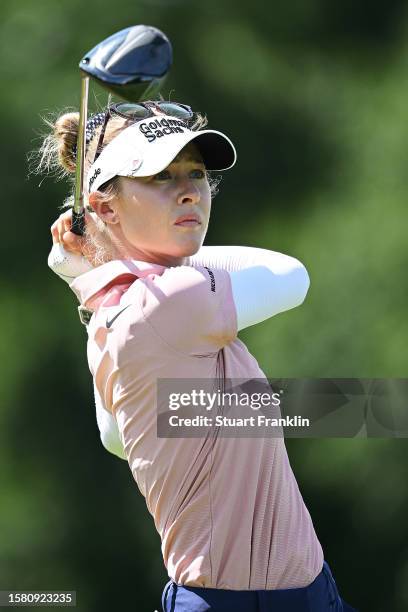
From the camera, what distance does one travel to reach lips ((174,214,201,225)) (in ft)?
6.75

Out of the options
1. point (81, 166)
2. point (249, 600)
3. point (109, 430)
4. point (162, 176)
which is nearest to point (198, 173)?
point (162, 176)

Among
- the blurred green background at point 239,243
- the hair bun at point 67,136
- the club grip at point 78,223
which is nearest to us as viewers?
the club grip at point 78,223

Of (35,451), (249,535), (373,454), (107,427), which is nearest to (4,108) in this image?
(35,451)

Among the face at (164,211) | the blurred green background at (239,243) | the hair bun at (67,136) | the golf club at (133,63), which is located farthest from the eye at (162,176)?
the blurred green background at (239,243)

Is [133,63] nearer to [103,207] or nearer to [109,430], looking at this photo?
[103,207]

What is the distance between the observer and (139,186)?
6.79ft

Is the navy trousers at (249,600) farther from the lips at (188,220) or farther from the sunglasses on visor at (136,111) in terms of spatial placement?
the sunglasses on visor at (136,111)

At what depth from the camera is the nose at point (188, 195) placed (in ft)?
6.76

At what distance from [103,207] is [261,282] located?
33 centimetres

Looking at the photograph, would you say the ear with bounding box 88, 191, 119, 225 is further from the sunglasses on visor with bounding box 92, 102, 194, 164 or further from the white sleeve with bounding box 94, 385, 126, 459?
the white sleeve with bounding box 94, 385, 126, 459

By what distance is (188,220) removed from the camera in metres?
2.06

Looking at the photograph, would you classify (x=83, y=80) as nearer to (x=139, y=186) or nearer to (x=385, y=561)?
(x=139, y=186)

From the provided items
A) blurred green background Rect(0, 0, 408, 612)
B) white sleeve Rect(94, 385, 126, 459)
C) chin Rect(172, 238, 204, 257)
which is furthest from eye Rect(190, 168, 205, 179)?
blurred green background Rect(0, 0, 408, 612)

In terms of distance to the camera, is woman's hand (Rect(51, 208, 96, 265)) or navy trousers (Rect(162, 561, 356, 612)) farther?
woman's hand (Rect(51, 208, 96, 265))
